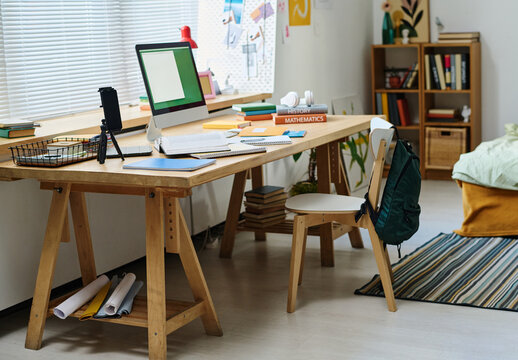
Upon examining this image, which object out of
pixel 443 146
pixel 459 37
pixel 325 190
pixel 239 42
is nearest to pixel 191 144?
pixel 325 190

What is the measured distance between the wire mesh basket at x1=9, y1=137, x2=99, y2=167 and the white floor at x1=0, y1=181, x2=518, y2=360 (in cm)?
71

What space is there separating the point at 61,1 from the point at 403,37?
10.2 feet

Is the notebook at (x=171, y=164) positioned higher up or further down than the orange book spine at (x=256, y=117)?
further down

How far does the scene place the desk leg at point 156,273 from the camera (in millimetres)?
2455

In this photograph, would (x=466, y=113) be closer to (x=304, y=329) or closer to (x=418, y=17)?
(x=418, y=17)

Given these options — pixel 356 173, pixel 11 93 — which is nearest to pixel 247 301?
pixel 11 93

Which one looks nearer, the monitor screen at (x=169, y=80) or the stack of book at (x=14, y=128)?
the stack of book at (x=14, y=128)

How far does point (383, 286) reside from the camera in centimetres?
294

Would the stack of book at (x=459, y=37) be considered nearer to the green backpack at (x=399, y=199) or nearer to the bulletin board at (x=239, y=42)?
the bulletin board at (x=239, y=42)

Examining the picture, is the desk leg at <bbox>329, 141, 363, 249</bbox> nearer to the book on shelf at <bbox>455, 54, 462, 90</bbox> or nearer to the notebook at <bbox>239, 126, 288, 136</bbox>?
the notebook at <bbox>239, 126, 288, 136</bbox>

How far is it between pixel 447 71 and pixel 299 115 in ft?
8.14

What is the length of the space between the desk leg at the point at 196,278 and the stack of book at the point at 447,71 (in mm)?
3449

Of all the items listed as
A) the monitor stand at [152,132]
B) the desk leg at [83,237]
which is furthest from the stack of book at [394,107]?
the desk leg at [83,237]

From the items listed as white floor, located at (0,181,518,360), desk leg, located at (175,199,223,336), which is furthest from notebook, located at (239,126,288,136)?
white floor, located at (0,181,518,360)
